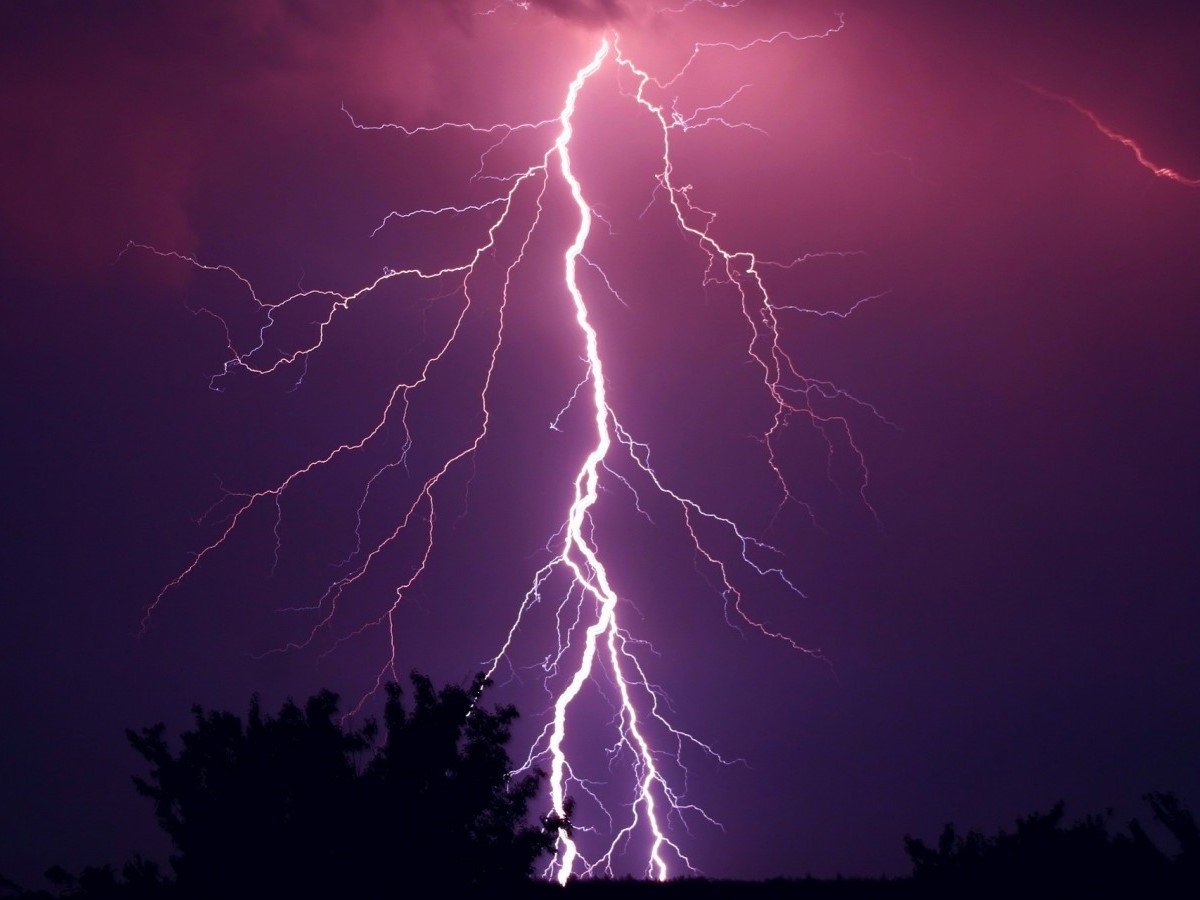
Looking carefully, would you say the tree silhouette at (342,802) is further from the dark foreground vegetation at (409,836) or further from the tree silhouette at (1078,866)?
the tree silhouette at (1078,866)

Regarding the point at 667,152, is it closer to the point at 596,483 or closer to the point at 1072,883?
the point at 596,483

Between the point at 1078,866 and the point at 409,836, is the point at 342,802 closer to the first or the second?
the point at 409,836

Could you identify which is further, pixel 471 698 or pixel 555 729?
pixel 555 729

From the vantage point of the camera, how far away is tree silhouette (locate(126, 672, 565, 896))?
5277 mm

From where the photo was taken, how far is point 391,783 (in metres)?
5.59

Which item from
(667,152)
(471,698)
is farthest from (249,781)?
(667,152)

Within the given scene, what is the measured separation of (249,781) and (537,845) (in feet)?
6.47

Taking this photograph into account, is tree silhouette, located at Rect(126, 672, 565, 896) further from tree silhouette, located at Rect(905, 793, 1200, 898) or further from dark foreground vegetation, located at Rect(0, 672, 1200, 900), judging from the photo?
tree silhouette, located at Rect(905, 793, 1200, 898)

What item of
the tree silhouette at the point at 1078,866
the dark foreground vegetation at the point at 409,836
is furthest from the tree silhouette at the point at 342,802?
the tree silhouette at the point at 1078,866

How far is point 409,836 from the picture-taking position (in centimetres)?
533

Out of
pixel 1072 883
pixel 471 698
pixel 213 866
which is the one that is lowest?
pixel 213 866

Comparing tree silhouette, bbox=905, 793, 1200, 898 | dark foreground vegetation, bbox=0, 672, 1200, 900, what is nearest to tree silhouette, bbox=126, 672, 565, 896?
dark foreground vegetation, bbox=0, 672, 1200, 900

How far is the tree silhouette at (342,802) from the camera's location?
528 centimetres

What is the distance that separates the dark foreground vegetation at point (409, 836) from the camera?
5062mm
